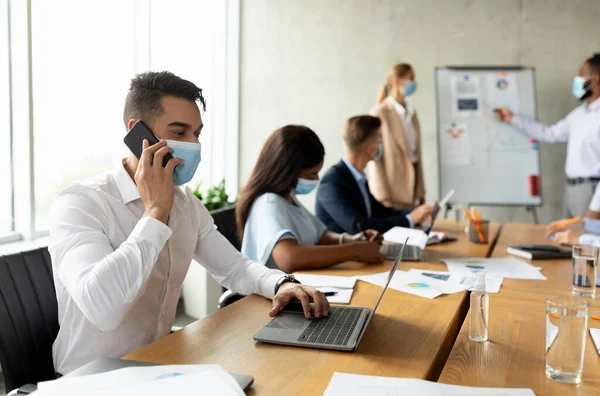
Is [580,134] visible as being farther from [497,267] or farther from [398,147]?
[497,267]

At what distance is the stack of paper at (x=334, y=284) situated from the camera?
5.69ft

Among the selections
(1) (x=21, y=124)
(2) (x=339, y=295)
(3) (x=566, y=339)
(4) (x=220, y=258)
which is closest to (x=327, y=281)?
(2) (x=339, y=295)

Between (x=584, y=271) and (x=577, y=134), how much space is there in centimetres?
296

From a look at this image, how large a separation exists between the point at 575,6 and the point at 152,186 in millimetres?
Answer: 4442

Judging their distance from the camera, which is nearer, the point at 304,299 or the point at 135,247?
the point at 135,247

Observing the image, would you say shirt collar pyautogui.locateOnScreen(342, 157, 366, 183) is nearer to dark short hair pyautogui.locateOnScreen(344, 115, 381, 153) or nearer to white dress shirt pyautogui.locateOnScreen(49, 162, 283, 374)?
dark short hair pyautogui.locateOnScreen(344, 115, 381, 153)

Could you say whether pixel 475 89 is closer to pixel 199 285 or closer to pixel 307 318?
pixel 199 285

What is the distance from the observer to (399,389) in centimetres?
107

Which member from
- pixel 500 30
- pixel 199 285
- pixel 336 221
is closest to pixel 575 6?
pixel 500 30

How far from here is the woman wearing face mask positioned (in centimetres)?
218

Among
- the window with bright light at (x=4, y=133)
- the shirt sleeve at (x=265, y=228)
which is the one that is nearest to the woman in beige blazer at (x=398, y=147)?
the shirt sleeve at (x=265, y=228)

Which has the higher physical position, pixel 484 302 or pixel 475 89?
pixel 475 89

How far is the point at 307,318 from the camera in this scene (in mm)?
1485

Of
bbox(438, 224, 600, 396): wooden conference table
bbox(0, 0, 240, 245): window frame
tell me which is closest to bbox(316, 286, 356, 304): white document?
bbox(438, 224, 600, 396): wooden conference table
